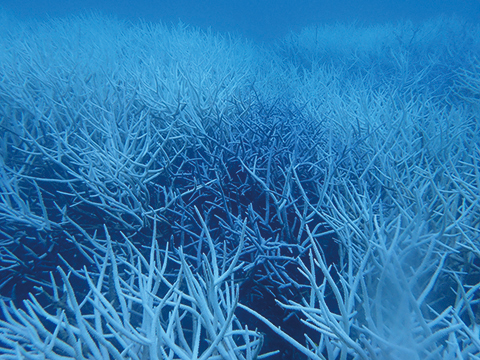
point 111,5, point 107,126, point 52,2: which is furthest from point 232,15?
point 107,126

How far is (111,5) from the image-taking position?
35.2m

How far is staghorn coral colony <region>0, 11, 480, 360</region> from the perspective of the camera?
2.59 feet

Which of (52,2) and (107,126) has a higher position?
(52,2)

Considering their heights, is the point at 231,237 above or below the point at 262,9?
below

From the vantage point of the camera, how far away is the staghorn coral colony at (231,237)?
2.59 feet

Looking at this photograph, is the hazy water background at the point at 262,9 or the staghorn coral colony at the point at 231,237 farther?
the hazy water background at the point at 262,9

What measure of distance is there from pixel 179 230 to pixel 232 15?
148 ft

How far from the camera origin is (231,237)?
158 cm

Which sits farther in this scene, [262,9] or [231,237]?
[262,9]

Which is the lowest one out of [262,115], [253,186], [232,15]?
[253,186]

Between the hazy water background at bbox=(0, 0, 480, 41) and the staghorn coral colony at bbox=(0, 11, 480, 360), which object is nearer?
the staghorn coral colony at bbox=(0, 11, 480, 360)

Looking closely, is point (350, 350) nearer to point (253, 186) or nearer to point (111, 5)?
point (253, 186)

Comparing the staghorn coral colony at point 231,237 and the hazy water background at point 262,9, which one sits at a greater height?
the hazy water background at point 262,9

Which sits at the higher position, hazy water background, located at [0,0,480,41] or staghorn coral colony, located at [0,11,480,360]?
hazy water background, located at [0,0,480,41]
